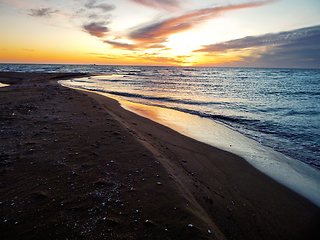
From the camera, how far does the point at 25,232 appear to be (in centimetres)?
258

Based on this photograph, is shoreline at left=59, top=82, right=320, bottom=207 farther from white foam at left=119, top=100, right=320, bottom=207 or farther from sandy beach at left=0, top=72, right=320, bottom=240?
sandy beach at left=0, top=72, right=320, bottom=240

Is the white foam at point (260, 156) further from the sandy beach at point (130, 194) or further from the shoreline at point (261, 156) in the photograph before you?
the sandy beach at point (130, 194)

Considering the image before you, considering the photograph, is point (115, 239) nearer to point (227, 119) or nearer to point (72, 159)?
point (72, 159)

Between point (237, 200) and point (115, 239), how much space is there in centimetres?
317

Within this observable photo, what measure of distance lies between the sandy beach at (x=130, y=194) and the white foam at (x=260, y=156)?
0.46 metres

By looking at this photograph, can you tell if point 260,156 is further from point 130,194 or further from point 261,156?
point 130,194

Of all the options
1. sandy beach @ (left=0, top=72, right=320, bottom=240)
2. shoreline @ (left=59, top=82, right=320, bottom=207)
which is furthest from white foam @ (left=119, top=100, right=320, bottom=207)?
sandy beach @ (left=0, top=72, right=320, bottom=240)

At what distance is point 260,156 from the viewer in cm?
670

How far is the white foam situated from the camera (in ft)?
16.6

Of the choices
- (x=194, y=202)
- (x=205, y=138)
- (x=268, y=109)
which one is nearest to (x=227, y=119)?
(x=205, y=138)

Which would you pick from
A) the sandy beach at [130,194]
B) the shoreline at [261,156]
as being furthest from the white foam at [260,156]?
the sandy beach at [130,194]

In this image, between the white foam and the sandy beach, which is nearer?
the sandy beach

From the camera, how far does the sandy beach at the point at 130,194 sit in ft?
9.22

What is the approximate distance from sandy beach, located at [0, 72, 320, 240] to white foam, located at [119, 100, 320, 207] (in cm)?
A: 46
